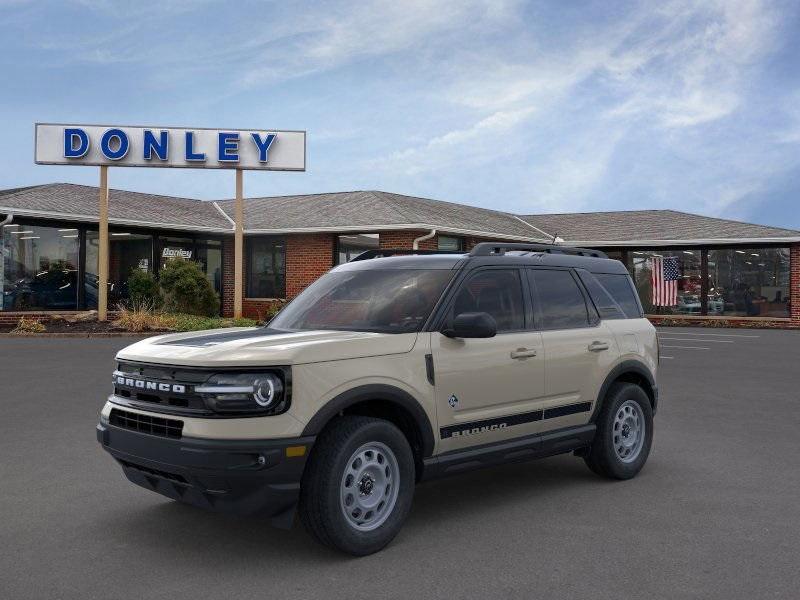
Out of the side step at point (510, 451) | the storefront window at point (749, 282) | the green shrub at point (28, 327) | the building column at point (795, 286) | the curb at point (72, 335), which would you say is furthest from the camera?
the storefront window at point (749, 282)

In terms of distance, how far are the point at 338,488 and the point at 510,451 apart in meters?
1.55

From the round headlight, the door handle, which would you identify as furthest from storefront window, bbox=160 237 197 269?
the round headlight

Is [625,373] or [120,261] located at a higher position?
[120,261]

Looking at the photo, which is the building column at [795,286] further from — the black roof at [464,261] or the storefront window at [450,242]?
the black roof at [464,261]

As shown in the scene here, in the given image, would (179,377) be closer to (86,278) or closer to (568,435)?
(568,435)

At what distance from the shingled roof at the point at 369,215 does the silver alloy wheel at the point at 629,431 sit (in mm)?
18827

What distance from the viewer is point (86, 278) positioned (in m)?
25.8

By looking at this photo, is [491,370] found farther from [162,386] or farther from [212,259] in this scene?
[212,259]

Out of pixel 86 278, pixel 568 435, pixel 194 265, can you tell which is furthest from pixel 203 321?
pixel 568 435

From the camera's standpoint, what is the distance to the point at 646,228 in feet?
107

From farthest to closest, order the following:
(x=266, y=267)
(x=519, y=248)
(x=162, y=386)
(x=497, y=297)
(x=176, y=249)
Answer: (x=266, y=267) < (x=176, y=249) < (x=519, y=248) < (x=497, y=297) < (x=162, y=386)

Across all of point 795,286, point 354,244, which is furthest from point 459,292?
point 795,286

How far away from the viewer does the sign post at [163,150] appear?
77.9 feet

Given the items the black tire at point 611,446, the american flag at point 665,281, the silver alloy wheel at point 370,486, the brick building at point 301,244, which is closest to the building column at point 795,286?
the brick building at point 301,244
